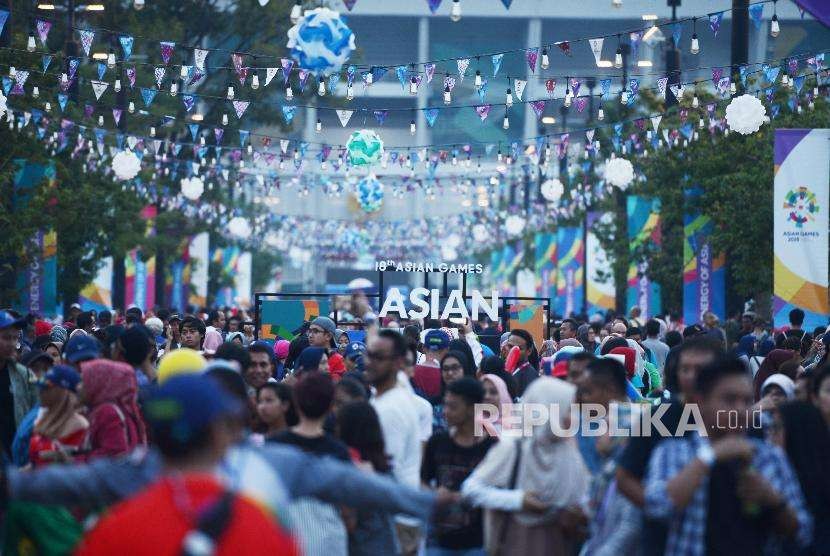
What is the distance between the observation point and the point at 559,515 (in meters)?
6.63

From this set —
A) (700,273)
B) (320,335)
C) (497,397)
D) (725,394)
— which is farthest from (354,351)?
(700,273)

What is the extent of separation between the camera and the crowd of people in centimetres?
418

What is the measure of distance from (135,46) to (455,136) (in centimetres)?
5098

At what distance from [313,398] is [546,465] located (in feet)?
3.55

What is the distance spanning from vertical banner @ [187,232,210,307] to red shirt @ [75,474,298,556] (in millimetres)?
43817

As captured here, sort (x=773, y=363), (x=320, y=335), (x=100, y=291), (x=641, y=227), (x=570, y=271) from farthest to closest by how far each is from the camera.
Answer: (x=570, y=271)
(x=100, y=291)
(x=641, y=227)
(x=320, y=335)
(x=773, y=363)

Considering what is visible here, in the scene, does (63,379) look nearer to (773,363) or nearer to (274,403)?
(274,403)

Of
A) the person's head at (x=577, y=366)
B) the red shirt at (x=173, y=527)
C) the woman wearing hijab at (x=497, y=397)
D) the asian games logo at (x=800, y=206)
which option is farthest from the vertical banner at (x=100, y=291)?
the red shirt at (x=173, y=527)

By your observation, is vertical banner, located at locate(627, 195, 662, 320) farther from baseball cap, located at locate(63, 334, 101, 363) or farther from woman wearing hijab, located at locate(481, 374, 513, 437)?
woman wearing hijab, located at locate(481, 374, 513, 437)

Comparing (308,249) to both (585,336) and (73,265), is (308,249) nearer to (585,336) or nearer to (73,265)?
(73,265)

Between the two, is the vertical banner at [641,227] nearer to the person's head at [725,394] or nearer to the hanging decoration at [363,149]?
the hanging decoration at [363,149]

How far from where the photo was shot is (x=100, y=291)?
116 feet

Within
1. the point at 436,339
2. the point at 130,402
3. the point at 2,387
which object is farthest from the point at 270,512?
the point at 436,339

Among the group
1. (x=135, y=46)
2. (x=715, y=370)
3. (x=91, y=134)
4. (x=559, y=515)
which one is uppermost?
(x=135, y=46)
